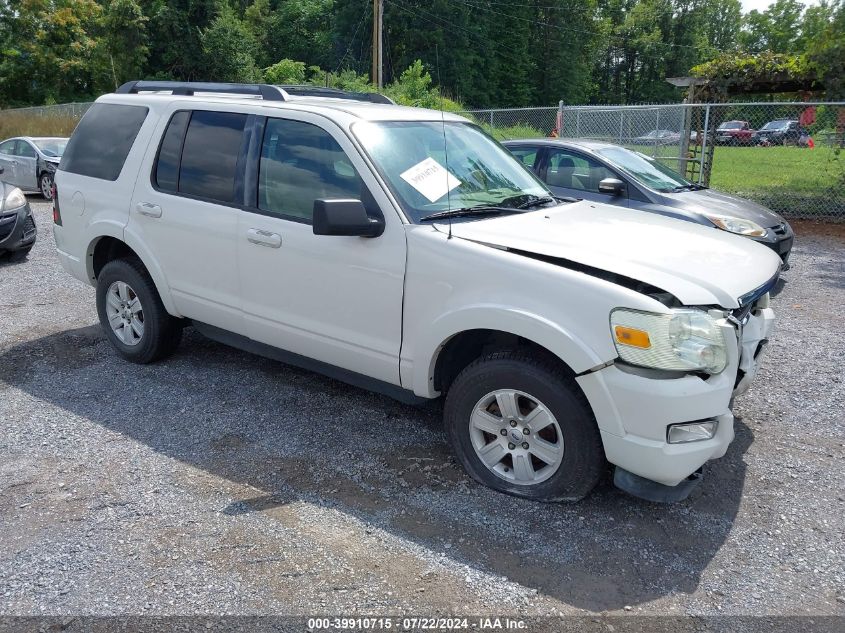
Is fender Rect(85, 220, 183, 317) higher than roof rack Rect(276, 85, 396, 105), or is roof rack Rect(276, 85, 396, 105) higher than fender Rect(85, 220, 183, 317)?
roof rack Rect(276, 85, 396, 105)

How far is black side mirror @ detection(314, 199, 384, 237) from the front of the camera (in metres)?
3.61

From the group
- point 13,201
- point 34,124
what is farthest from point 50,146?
point 34,124

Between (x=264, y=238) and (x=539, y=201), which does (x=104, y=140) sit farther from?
(x=539, y=201)

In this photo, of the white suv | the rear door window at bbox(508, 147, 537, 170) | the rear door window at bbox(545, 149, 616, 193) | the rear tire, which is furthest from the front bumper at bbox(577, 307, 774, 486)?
the rear tire

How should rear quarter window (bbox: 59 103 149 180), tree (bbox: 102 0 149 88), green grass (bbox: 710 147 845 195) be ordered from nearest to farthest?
rear quarter window (bbox: 59 103 149 180), green grass (bbox: 710 147 845 195), tree (bbox: 102 0 149 88)

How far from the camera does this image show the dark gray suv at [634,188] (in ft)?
25.5

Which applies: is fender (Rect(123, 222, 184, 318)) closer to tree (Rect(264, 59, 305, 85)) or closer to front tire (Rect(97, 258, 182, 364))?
front tire (Rect(97, 258, 182, 364))

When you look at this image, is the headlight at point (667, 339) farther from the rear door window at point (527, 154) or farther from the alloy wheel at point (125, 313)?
the rear door window at point (527, 154)

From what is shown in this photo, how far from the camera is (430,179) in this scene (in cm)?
407

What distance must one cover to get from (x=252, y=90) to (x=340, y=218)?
1.85 meters

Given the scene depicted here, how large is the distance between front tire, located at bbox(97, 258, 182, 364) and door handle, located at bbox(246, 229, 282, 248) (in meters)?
1.27

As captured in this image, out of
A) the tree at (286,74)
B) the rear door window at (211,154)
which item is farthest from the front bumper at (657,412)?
the tree at (286,74)

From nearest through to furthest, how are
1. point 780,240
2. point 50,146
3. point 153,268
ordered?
point 153,268, point 780,240, point 50,146

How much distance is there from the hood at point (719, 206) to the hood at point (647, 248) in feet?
12.3
